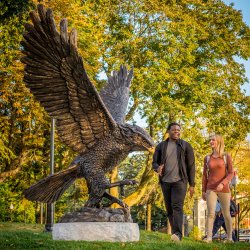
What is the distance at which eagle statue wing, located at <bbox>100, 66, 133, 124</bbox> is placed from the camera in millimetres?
11906

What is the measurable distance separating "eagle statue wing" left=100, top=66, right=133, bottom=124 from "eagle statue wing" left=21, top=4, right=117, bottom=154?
109 cm

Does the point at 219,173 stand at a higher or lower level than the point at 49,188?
higher

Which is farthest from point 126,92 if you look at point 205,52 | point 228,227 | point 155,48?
point 205,52

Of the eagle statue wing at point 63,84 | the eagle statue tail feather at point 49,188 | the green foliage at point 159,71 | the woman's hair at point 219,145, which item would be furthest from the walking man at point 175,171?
the green foliage at point 159,71

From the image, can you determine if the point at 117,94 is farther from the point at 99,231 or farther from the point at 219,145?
the point at 99,231

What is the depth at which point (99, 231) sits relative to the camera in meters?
10.3

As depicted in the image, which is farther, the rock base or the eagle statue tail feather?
the eagle statue tail feather

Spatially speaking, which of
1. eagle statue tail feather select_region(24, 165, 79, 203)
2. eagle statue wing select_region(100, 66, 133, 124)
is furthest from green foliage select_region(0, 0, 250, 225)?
eagle statue tail feather select_region(24, 165, 79, 203)

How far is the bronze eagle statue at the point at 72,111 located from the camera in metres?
9.84

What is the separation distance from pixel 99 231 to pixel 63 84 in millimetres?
2651

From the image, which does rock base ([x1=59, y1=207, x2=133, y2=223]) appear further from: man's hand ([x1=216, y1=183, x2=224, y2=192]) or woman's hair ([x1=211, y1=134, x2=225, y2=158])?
woman's hair ([x1=211, y1=134, x2=225, y2=158])

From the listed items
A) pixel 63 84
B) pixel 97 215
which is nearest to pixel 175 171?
pixel 97 215

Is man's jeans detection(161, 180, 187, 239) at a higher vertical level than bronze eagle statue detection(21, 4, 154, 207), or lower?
lower

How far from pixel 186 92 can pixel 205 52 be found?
3.24 m
